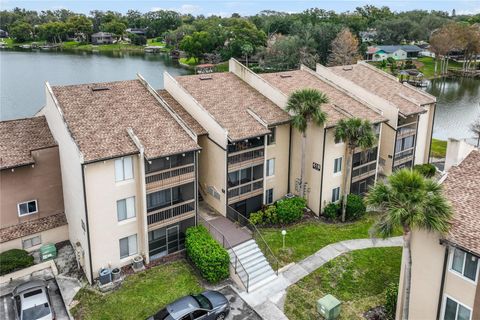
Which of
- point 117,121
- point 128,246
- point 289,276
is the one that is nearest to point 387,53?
point 289,276

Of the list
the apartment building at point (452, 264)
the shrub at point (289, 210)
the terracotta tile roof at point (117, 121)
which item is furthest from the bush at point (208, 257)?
the apartment building at point (452, 264)

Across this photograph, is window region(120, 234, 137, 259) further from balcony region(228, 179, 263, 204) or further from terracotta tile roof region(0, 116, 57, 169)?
terracotta tile roof region(0, 116, 57, 169)

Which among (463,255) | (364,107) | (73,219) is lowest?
(73,219)

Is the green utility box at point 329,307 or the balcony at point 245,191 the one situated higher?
the balcony at point 245,191

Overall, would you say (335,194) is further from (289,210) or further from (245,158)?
(245,158)

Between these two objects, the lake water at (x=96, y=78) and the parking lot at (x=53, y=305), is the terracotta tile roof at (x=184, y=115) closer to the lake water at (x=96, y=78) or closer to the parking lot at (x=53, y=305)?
the parking lot at (x=53, y=305)

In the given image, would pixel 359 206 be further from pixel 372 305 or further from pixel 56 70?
pixel 56 70

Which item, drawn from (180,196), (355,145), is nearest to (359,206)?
(355,145)
